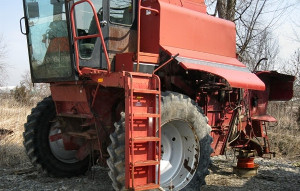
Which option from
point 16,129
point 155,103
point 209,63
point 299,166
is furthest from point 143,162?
point 16,129

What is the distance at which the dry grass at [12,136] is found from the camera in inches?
289

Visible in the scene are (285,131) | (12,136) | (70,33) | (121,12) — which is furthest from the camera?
(285,131)

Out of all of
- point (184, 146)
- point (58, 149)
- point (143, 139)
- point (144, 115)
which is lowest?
point (58, 149)

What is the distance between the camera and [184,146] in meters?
4.95

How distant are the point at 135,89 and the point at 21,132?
291 inches

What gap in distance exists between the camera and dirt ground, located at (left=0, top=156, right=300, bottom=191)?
5.37 m

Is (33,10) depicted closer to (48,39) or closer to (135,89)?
(48,39)

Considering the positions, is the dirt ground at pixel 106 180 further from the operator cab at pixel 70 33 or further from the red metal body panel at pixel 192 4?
the red metal body panel at pixel 192 4

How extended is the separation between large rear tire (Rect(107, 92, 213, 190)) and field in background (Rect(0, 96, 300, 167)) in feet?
11.5

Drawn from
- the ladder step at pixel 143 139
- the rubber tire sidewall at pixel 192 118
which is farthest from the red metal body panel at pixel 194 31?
the ladder step at pixel 143 139

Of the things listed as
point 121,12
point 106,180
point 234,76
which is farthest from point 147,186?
point 121,12

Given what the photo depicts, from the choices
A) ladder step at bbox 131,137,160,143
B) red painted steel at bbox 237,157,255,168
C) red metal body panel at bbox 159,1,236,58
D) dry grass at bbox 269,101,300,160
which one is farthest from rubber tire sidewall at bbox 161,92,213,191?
dry grass at bbox 269,101,300,160

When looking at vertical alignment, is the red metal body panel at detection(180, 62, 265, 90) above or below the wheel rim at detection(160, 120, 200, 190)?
above

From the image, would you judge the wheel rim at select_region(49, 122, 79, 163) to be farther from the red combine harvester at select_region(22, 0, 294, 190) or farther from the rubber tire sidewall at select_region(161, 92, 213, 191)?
the rubber tire sidewall at select_region(161, 92, 213, 191)
